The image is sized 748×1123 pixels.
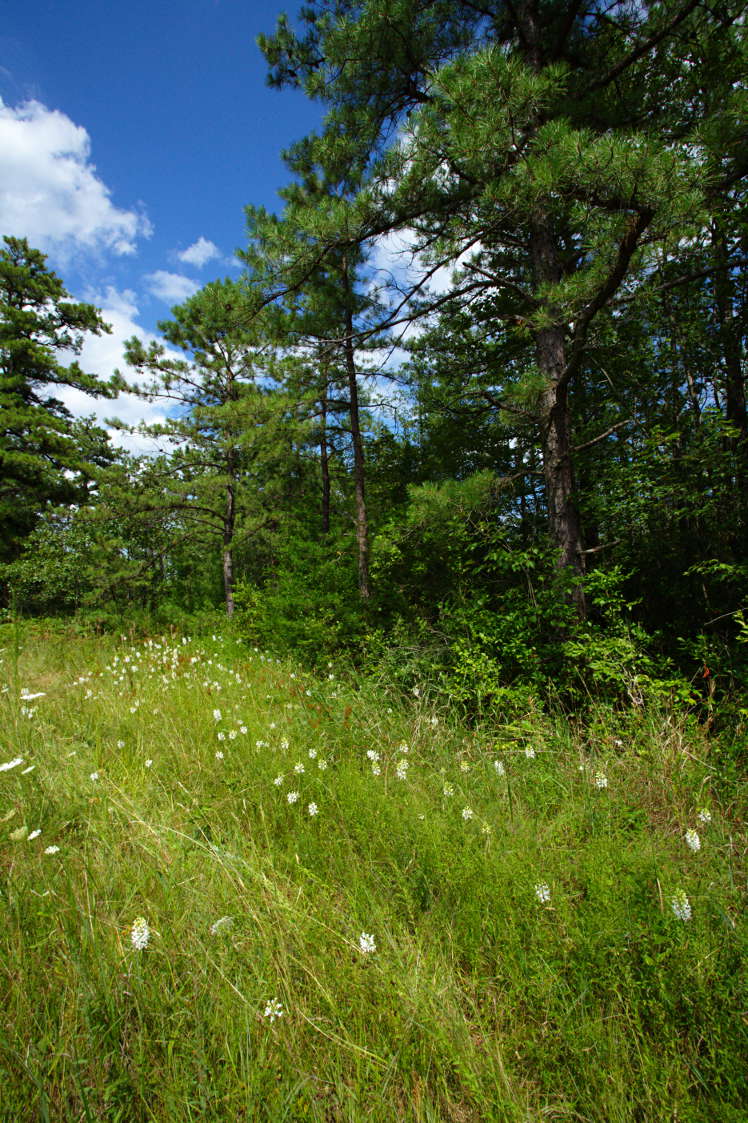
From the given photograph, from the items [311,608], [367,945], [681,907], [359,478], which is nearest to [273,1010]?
[367,945]

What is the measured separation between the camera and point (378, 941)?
1.60 m

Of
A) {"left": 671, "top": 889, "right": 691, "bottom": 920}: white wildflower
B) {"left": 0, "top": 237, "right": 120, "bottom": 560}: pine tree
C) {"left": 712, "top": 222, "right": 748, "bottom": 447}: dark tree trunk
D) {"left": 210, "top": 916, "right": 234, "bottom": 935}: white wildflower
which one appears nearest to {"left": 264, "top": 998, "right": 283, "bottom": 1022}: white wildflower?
{"left": 210, "top": 916, "right": 234, "bottom": 935}: white wildflower

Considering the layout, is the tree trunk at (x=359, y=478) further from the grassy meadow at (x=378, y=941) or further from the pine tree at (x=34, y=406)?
the pine tree at (x=34, y=406)

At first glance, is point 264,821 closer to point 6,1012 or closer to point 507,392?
point 6,1012

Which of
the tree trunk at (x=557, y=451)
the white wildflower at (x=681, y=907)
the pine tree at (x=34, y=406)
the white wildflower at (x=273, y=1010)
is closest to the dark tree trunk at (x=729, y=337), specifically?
the tree trunk at (x=557, y=451)

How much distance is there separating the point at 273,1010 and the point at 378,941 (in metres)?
0.45

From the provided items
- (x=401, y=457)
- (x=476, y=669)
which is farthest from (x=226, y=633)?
(x=476, y=669)

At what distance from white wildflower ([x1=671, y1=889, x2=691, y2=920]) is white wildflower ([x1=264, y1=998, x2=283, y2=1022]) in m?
1.33

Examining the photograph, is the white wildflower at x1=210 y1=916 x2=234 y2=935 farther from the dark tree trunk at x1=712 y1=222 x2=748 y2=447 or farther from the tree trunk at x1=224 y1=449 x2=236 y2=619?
the tree trunk at x1=224 y1=449 x2=236 y2=619

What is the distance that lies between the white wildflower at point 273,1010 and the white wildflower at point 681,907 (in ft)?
4.37

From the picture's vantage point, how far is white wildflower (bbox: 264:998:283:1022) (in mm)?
1271

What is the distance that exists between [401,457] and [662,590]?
6227mm

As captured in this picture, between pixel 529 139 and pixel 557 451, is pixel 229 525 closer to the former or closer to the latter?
pixel 557 451

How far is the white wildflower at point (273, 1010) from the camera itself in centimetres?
127
